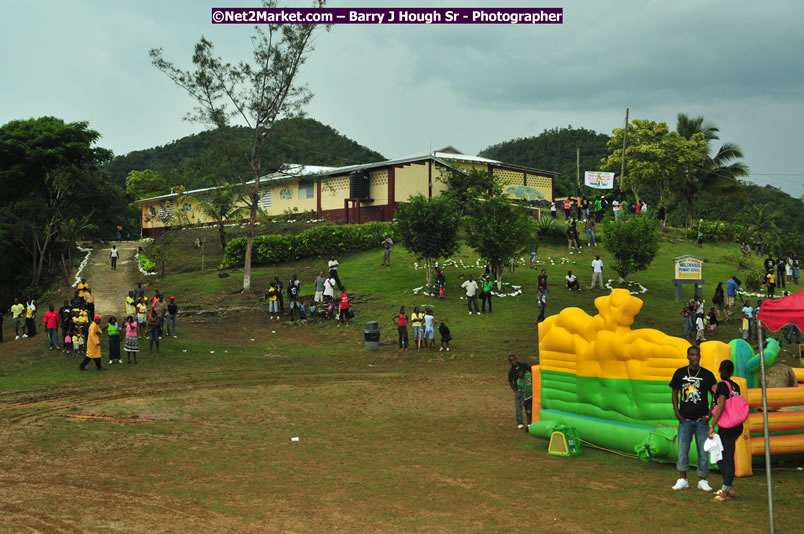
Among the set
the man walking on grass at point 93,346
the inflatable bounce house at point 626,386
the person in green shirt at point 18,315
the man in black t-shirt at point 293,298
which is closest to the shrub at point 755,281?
the man in black t-shirt at point 293,298

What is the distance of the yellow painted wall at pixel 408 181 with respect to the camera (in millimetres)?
43469

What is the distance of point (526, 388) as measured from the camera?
43.8 feet

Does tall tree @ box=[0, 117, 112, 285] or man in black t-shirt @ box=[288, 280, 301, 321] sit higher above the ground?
tall tree @ box=[0, 117, 112, 285]

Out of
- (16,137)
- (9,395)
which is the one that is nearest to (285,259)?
(16,137)

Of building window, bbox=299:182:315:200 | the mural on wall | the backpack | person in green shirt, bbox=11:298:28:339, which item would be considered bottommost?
the backpack

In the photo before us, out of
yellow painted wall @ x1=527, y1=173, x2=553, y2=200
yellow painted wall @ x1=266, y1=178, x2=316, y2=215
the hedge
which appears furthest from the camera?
yellow painted wall @ x1=527, y1=173, x2=553, y2=200

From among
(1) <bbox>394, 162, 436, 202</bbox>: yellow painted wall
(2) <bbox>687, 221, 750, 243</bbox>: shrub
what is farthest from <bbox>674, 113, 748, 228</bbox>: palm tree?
(1) <bbox>394, 162, 436, 202</bbox>: yellow painted wall

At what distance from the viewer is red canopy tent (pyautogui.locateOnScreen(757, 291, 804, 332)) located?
13438 millimetres

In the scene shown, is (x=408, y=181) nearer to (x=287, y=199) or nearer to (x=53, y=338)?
(x=287, y=199)

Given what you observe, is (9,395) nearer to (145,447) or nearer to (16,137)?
(145,447)

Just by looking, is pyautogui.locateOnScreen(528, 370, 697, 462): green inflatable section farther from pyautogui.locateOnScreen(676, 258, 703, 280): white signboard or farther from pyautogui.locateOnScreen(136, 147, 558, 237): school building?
pyautogui.locateOnScreen(136, 147, 558, 237): school building

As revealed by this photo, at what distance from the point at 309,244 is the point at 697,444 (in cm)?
3134

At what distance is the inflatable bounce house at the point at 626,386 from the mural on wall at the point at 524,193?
108 ft

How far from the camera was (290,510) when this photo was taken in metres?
8.66
